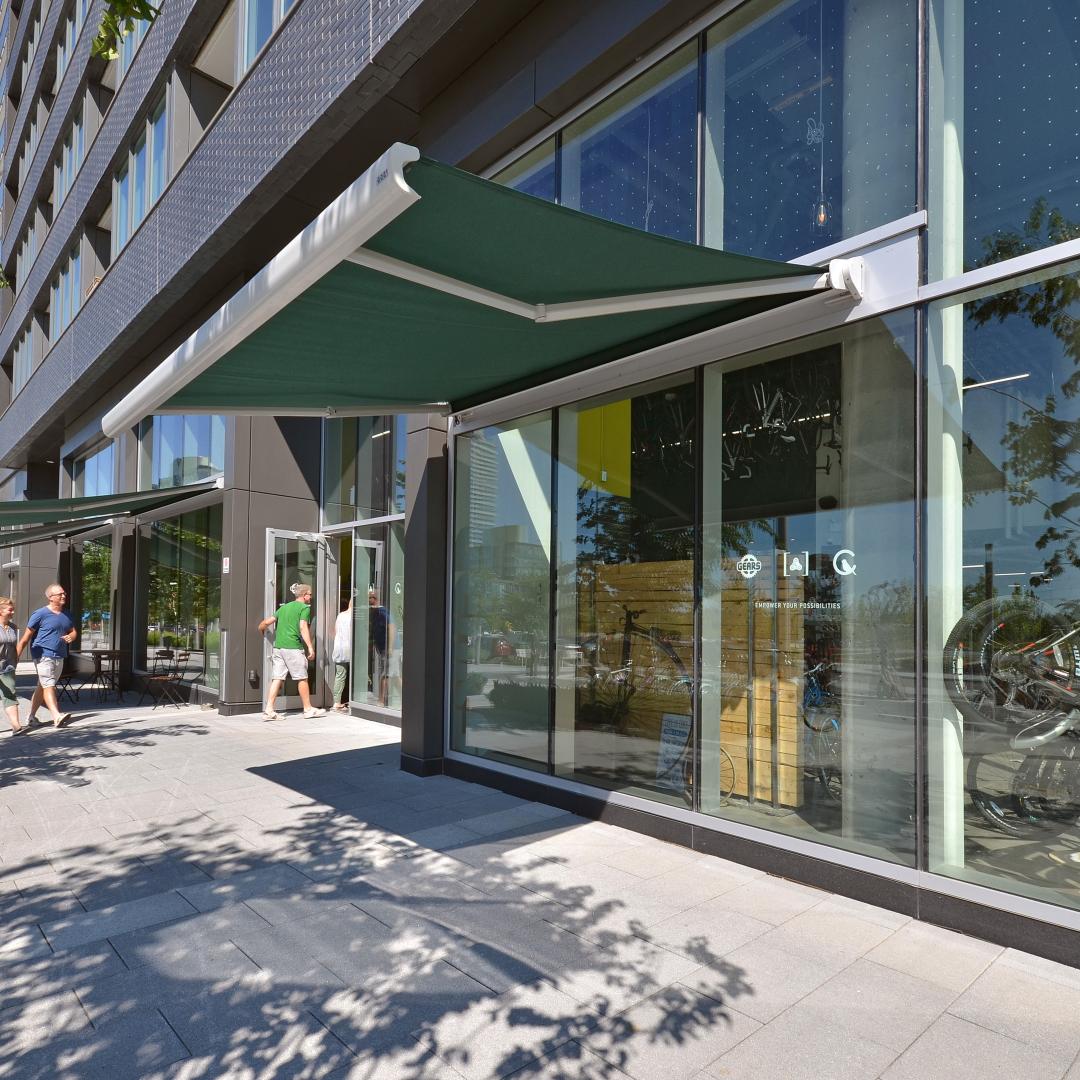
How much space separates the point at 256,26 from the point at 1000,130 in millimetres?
9099

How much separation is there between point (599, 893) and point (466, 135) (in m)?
6.09

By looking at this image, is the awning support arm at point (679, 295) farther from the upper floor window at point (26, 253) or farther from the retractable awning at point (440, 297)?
the upper floor window at point (26, 253)

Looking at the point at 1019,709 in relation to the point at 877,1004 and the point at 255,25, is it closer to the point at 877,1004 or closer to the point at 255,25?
the point at 877,1004

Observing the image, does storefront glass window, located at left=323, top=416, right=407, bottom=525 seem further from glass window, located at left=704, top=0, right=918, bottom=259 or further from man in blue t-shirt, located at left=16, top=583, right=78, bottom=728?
glass window, located at left=704, top=0, right=918, bottom=259

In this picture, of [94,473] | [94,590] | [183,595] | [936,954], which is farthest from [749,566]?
[94,590]

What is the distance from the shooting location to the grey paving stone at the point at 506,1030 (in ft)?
9.26

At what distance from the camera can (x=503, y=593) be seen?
22.9 feet

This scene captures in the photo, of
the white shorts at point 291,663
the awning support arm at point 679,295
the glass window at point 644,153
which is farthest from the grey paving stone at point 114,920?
the white shorts at point 291,663

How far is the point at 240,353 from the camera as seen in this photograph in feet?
15.5

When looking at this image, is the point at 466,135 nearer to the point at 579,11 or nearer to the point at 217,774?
the point at 579,11

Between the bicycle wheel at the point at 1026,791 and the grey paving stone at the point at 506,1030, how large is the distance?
228 centimetres

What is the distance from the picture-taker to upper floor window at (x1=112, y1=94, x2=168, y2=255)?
12289mm

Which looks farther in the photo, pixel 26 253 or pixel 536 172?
pixel 26 253

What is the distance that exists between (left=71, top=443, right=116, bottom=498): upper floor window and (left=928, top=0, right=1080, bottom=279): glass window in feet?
52.8
